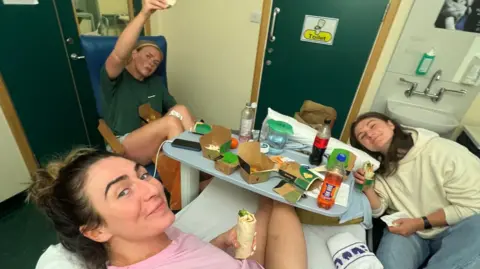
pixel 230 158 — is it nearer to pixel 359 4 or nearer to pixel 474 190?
pixel 474 190

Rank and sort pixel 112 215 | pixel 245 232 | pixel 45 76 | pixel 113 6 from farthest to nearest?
pixel 113 6
pixel 45 76
pixel 245 232
pixel 112 215

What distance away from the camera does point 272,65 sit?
235 cm

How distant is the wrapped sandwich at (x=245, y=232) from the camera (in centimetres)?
85

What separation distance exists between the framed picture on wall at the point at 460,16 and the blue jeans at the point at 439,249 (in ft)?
4.59

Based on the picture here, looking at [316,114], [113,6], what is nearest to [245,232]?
[316,114]

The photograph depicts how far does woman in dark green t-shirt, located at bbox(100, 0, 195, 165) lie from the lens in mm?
1429

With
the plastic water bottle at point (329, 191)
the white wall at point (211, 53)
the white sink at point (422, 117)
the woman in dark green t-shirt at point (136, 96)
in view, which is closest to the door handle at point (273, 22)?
the white wall at point (211, 53)

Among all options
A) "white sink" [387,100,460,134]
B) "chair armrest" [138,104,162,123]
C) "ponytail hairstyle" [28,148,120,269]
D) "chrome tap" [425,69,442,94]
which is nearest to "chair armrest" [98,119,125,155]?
"chair armrest" [138,104,162,123]

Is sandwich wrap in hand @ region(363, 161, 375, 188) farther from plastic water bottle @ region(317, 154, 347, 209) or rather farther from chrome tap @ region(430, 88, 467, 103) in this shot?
chrome tap @ region(430, 88, 467, 103)

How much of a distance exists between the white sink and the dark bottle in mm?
1024

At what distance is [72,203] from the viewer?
2.42 feet

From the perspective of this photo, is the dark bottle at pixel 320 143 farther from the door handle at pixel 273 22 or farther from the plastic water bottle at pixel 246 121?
the door handle at pixel 273 22

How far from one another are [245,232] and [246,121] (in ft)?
1.90

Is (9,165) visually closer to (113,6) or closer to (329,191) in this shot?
(113,6)
